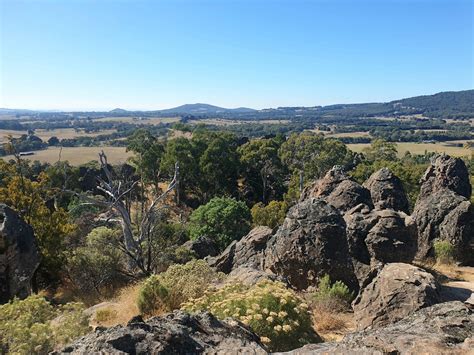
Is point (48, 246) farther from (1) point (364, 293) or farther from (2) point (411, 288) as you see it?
(2) point (411, 288)

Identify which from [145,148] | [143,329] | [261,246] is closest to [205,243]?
[261,246]

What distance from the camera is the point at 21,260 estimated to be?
13.4 metres

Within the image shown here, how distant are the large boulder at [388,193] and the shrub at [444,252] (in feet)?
21.9

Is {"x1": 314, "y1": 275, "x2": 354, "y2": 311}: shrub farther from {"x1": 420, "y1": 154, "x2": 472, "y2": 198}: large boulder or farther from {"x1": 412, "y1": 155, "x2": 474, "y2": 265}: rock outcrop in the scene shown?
{"x1": 420, "y1": 154, "x2": 472, "y2": 198}: large boulder

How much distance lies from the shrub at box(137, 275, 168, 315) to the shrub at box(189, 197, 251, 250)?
17880mm

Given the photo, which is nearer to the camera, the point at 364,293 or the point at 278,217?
the point at 364,293

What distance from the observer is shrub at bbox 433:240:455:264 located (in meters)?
19.0

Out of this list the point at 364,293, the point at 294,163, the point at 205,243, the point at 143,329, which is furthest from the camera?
the point at 294,163

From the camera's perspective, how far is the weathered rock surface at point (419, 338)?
4.63 m

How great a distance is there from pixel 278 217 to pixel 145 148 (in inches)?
936

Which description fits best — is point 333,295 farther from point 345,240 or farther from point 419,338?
point 419,338

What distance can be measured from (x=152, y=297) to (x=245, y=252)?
7199 millimetres

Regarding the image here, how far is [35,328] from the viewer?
22.6 ft

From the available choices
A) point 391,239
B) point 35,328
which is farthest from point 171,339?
point 391,239
